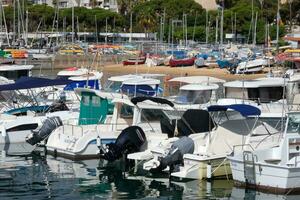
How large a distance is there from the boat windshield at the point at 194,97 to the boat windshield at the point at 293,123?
34.0 ft

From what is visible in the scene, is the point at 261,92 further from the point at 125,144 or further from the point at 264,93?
the point at 125,144

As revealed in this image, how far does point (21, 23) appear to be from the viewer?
106 metres

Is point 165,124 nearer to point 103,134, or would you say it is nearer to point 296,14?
point 103,134

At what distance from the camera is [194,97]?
3372cm

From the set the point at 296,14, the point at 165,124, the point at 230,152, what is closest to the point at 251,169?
the point at 230,152

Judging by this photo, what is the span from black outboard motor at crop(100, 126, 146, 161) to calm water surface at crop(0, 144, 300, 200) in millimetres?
509

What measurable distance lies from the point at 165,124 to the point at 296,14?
91.6m

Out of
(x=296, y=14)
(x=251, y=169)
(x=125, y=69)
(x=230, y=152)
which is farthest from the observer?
(x=296, y=14)

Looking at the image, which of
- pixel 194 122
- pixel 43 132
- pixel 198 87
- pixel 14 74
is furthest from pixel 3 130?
pixel 14 74

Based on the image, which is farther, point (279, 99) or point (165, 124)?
point (279, 99)

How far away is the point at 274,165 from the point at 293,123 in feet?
8.53

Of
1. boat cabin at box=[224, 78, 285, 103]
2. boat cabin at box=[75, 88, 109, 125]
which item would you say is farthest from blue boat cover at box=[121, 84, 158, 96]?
boat cabin at box=[224, 78, 285, 103]

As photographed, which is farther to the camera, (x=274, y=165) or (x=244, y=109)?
(x=244, y=109)

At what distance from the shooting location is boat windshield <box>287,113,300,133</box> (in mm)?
23172
